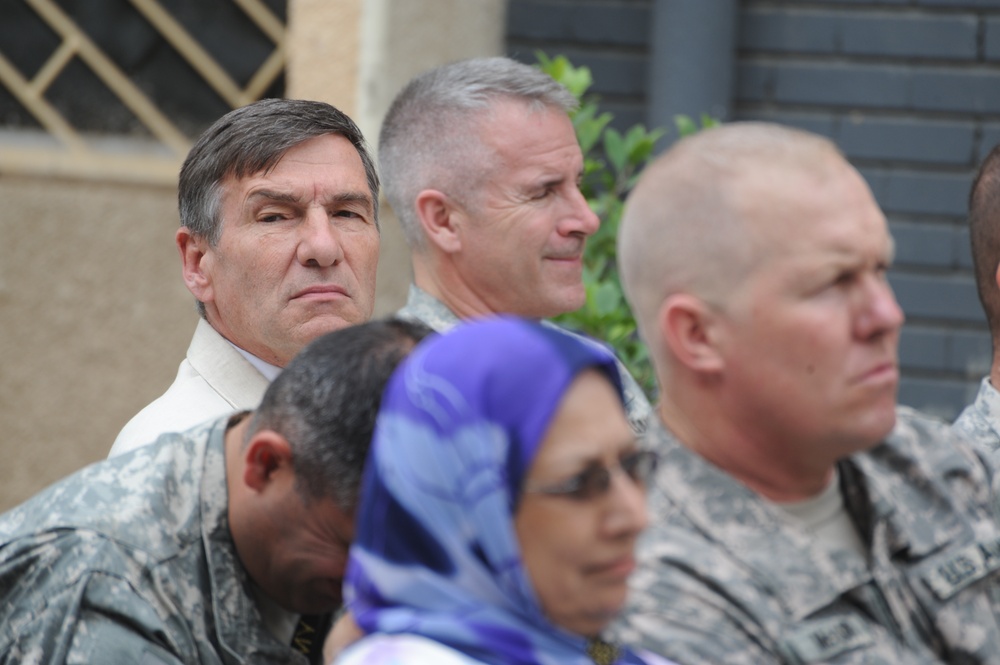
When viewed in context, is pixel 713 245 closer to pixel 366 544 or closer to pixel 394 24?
pixel 366 544

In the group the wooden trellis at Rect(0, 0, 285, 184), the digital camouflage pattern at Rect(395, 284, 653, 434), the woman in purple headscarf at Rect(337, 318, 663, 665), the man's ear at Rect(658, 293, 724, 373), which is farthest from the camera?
the wooden trellis at Rect(0, 0, 285, 184)

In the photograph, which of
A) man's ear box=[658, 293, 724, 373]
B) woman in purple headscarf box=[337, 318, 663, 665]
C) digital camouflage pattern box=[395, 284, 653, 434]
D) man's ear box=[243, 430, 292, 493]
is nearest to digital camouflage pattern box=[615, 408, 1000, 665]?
man's ear box=[658, 293, 724, 373]

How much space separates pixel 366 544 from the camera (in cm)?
161

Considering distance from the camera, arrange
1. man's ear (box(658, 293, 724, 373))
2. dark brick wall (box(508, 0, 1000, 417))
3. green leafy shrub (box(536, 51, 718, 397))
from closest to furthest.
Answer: man's ear (box(658, 293, 724, 373)) → green leafy shrub (box(536, 51, 718, 397)) → dark brick wall (box(508, 0, 1000, 417))

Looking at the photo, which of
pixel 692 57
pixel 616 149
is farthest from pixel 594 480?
pixel 692 57

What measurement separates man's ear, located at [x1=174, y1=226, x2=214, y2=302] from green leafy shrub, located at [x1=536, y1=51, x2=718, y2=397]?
1111 millimetres

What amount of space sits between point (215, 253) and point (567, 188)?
77 cm

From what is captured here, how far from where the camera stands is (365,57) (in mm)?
4781

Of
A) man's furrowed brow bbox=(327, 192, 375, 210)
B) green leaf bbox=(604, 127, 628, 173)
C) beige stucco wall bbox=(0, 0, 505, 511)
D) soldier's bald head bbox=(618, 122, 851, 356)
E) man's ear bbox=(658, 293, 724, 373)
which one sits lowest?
beige stucco wall bbox=(0, 0, 505, 511)

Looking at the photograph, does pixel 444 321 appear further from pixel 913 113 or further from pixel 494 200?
pixel 913 113

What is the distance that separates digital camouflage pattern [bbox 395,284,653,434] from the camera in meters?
3.01

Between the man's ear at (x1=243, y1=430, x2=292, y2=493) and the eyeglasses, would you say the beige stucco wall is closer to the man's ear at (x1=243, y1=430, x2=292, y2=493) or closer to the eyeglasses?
the man's ear at (x1=243, y1=430, x2=292, y2=493)

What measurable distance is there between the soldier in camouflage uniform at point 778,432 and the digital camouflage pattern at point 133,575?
65cm

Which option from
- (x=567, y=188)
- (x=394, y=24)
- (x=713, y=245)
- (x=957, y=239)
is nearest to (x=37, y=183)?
(x=394, y=24)
